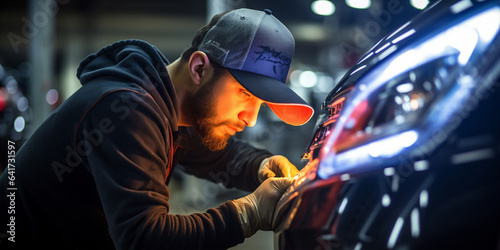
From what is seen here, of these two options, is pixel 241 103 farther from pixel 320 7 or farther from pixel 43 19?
pixel 320 7

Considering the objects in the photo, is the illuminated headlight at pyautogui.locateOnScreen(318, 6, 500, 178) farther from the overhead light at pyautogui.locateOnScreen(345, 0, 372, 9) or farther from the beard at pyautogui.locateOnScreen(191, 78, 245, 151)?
the overhead light at pyautogui.locateOnScreen(345, 0, 372, 9)

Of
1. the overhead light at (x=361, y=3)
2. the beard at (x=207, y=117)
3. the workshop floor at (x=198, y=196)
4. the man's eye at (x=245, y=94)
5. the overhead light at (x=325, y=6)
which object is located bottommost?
the workshop floor at (x=198, y=196)

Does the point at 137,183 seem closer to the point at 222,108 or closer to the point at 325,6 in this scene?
the point at 222,108

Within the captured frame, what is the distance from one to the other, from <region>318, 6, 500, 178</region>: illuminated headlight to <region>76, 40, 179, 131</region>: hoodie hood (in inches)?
26.0

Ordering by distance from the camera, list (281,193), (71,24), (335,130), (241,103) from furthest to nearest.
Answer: (71,24)
(241,103)
(281,193)
(335,130)

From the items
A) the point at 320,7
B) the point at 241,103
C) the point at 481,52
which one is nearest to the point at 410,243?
the point at 481,52

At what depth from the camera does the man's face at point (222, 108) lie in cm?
165

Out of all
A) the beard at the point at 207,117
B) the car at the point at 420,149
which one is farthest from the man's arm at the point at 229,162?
the car at the point at 420,149

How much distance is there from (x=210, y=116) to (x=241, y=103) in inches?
5.7

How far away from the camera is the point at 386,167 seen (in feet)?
3.26

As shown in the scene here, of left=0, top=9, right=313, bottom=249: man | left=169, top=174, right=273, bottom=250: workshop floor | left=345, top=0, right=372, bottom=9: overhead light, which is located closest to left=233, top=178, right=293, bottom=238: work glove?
left=0, top=9, right=313, bottom=249: man

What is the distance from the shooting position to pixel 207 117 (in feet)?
5.71

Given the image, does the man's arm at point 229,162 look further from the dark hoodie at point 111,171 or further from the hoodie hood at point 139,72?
the hoodie hood at point 139,72

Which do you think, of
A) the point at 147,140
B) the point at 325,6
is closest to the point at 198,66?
the point at 147,140
